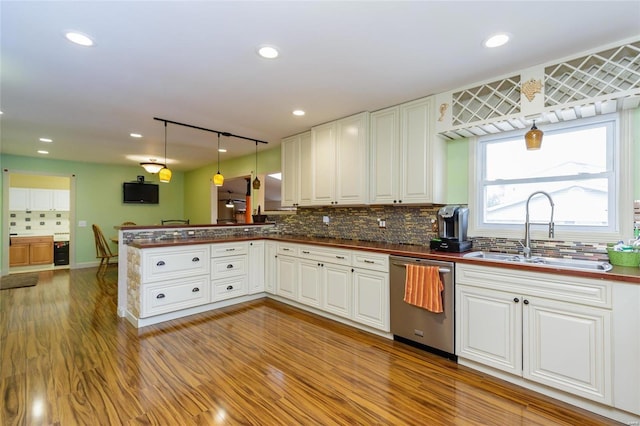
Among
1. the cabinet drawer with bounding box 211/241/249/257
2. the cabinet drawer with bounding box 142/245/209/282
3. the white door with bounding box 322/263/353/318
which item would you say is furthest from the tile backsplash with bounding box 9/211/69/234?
the white door with bounding box 322/263/353/318

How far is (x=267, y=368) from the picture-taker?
2412 millimetres

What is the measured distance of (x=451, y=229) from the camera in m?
2.90

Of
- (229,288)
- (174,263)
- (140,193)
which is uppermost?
(140,193)

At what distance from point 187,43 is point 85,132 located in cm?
349

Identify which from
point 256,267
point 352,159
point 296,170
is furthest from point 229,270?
point 352,159

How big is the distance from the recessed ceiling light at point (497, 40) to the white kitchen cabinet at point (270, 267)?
3265mm

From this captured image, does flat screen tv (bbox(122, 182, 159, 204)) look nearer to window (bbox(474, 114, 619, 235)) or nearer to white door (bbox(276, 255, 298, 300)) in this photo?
white door (bbox(276, 255, 298, 300))

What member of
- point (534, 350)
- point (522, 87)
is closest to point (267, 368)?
point (534, 350)

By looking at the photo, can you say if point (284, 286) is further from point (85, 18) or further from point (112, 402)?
point (85, 18)

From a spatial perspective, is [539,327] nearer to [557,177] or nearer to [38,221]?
[557,177]

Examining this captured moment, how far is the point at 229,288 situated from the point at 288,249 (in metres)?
0.95

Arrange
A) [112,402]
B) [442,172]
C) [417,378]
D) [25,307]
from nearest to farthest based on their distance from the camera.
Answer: [112,402]
[417,378]
[442,172]
[25,307]

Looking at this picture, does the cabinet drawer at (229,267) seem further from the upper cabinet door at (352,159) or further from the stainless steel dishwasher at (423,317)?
the stainless steel dishwasher at (423,317)

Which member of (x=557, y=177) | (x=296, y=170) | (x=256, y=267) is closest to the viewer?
(x=557, y=177)
